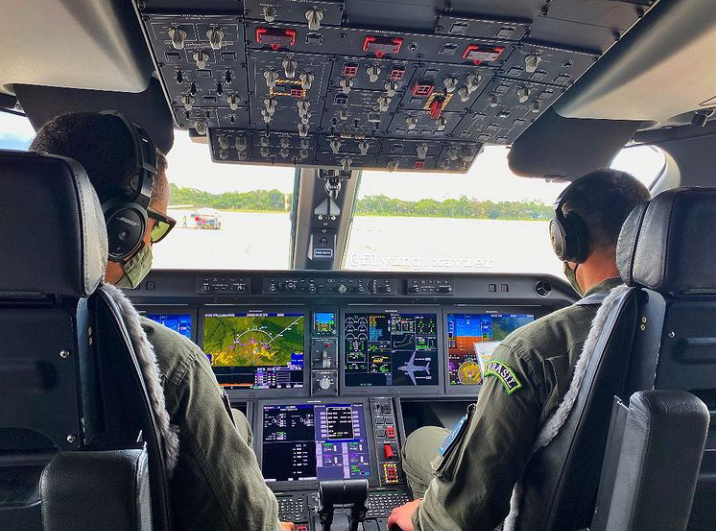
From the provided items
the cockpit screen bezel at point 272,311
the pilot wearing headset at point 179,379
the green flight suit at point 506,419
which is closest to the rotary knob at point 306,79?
the pilot wearing headset at point 179,379

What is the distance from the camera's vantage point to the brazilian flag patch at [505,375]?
130cm

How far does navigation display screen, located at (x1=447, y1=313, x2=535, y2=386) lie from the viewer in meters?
2.88

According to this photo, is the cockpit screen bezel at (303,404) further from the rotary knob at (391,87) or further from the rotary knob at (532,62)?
the rotary knob at (532,62)

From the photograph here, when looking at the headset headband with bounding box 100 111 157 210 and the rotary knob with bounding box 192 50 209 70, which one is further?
the rotary knob with bounding box 192 50 209 70

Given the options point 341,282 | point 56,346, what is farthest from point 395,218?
point 56,346

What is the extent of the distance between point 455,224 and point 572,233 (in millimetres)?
1748

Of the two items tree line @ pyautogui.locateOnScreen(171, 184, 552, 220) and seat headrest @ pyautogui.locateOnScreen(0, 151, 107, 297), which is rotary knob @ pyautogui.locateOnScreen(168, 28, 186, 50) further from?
tree line @ pyautogui.locateOnScreen(171, 184, 552, 220)

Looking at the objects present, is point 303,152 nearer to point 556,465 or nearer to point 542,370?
point 542,370

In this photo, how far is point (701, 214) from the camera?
1.02 metres

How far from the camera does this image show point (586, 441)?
120 centimetres

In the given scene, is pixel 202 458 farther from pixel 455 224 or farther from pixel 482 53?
pixel 455 224

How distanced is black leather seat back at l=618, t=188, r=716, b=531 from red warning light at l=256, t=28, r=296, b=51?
925 mm

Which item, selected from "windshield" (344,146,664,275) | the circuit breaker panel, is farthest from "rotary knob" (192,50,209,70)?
"windshield" (344,146,664,275)

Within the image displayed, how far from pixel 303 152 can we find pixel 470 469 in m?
1.38
